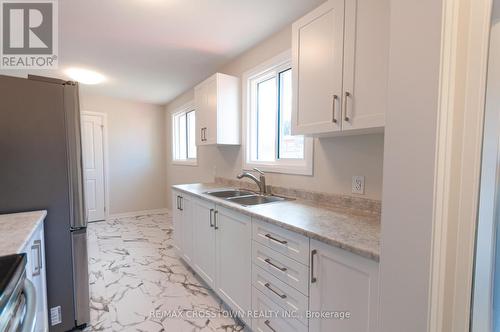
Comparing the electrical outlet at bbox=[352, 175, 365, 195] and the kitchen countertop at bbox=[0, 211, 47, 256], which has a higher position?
the electrical outlet at bbox=[352, 175, 365, 195]

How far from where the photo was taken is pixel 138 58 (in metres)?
2.76

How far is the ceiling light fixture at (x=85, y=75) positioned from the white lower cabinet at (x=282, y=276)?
8.14 ft

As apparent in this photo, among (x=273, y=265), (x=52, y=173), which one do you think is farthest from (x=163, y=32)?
(x=273, y=265)

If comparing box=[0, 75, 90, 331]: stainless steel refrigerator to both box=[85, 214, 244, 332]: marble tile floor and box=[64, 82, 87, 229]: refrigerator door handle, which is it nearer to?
box=[64, 82, 87, 229]: refrigerator door handle

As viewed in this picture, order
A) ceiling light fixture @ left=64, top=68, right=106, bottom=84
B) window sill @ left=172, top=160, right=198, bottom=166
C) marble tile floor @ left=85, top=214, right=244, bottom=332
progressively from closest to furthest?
marble tile floor @ left=85, top=214, right=244, bottom=332 → ceiling light fixture @ left=64, top=68, right=106, bottom=84 → window sill @ left=172, top=160, right=198, bottom=166

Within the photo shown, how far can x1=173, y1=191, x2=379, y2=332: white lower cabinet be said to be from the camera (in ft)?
3.27

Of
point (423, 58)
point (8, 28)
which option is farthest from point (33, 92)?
point (423, 58)

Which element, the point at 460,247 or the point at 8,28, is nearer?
the point at 460,247

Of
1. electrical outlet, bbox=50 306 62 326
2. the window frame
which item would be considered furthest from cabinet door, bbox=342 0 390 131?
the window frame

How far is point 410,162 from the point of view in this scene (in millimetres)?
735

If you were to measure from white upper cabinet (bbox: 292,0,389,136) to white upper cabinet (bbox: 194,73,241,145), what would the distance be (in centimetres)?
118

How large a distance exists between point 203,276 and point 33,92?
6.23ft

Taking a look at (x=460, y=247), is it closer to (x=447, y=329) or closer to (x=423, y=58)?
(x=447, y=329)

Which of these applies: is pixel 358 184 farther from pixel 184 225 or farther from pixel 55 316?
pixel 55 316
